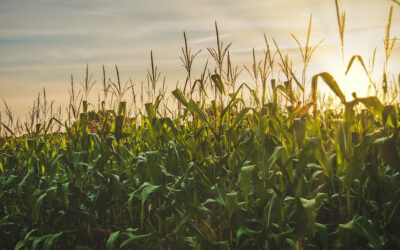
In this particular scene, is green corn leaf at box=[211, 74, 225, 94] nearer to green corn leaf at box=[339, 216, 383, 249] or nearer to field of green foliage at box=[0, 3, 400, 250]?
field of green foliage at box=[0, 3, 400, 250]

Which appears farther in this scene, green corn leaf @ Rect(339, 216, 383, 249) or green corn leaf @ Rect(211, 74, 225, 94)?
green corn leaf @ Rect(211, 74, 225, 94)

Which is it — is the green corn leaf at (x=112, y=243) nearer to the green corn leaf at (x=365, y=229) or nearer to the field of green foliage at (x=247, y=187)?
the field of green foliage at (x=247, y=187)

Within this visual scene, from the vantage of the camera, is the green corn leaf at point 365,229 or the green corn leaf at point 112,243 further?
the green corn leaf at point 112,243

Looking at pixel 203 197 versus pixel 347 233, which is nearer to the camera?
pixel 347 233

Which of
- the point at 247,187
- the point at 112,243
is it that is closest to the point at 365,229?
the point at 247,187

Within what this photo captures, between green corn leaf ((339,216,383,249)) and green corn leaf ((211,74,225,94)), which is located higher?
green corn leaf ((211,74,225,94))

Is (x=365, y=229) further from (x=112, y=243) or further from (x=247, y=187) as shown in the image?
(x=112, y=243)

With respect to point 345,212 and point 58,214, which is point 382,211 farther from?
point 58,214

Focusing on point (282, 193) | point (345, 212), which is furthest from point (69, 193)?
point (345, 212)

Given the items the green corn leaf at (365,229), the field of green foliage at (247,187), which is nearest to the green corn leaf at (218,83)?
the field of green foliage at (247,187)

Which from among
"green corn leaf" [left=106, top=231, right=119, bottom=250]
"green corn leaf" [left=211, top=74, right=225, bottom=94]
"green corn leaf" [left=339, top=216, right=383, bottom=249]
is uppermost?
"green corn leaf" [left=211, top=74, right=225, bottom=94]

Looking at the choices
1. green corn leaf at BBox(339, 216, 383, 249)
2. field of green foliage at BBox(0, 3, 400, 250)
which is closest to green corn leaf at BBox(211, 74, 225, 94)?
field of green foliage at BBox(0, 3, 400, 250)

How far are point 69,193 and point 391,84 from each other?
3.54 m

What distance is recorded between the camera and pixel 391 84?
12.6 ft
